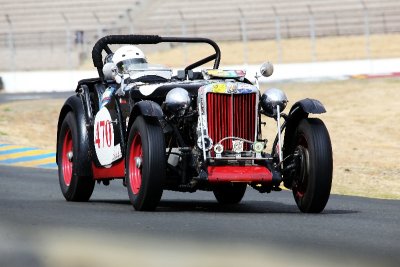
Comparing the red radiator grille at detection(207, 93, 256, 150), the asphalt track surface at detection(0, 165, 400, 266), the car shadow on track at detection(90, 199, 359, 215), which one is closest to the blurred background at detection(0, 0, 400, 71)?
the car shadow on track at detection(90, 199, 359, 215)

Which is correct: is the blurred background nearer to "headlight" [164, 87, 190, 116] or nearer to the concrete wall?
the concrete wall

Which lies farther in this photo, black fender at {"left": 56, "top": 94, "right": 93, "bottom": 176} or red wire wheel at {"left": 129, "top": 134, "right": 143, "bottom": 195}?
black fender at {"left": 56, "top": 94, "right": 93, "bottom": 176}

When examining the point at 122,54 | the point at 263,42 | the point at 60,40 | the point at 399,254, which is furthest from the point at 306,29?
the point at 399,254

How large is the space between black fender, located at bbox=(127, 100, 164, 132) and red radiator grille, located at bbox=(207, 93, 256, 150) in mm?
521

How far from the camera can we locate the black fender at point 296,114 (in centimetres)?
1068

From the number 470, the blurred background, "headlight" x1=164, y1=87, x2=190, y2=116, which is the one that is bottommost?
the blurred background

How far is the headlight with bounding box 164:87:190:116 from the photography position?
10.6m

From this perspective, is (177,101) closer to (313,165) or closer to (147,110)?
(147,110)

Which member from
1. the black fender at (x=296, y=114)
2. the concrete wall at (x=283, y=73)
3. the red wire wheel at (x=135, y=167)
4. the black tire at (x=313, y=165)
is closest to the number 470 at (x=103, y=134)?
the red wire wheel at (x=135, y=167)

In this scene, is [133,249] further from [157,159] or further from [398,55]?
[398,55]

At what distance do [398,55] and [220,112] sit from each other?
30.4 m

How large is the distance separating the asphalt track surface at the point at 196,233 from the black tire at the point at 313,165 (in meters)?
0.15

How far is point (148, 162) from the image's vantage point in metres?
10.3

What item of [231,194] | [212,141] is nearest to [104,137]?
[231,194]
